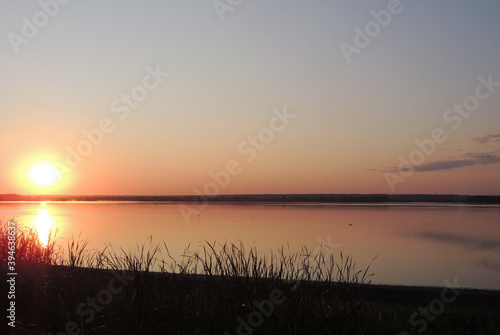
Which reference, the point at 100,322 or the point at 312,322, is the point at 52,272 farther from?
the point at 312,322

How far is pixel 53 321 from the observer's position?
8320 mm

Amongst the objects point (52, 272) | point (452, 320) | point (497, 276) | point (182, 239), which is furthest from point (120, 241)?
point (452, 320)
